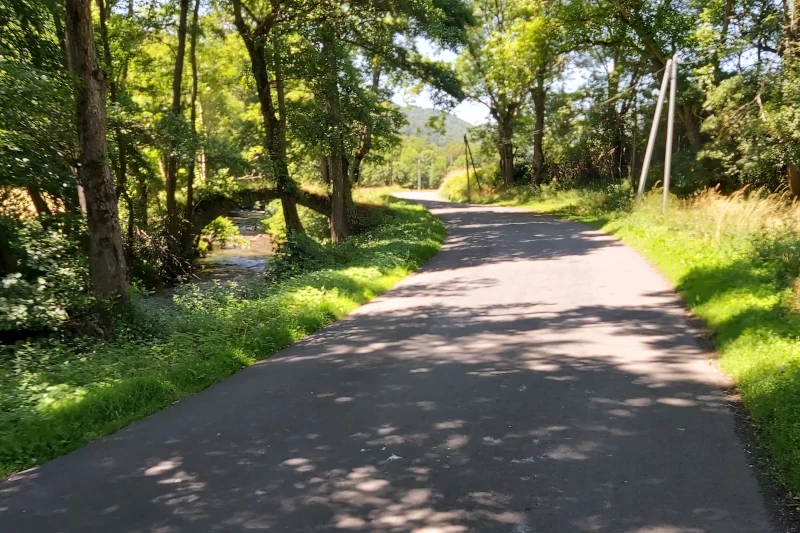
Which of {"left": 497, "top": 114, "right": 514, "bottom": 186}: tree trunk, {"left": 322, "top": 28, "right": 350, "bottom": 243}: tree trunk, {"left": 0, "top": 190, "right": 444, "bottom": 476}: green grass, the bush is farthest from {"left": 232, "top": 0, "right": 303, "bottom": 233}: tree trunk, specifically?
{"left": 497, "top": 114, "right": 514, "bottom": 186}: tree trunk

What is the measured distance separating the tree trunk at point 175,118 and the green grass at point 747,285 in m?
12.6

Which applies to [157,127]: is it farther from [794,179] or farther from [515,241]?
[794,179]

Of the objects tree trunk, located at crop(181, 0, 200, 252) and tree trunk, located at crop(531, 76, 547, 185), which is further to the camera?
tree trunk, located at crop(531, 76, 547, 185)

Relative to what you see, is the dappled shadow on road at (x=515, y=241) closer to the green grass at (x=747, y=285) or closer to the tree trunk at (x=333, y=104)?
the green grass at (x=747, y=285)

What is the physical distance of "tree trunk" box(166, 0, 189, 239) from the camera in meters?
15.6

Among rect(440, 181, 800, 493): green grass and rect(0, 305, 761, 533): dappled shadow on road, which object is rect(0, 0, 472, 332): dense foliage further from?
rect(440, 181, 800, 493): green grass

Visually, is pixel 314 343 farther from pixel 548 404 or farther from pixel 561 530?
pixel 561 530

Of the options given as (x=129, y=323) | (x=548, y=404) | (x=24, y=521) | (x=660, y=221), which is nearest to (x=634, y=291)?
(x=548, y=404)

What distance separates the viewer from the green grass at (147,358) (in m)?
5.16

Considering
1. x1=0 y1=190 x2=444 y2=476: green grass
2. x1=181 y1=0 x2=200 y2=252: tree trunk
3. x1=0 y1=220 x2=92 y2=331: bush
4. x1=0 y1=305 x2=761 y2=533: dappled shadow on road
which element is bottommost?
x1=0 y1=305 x2=761 y2=533: dappled shadow on road

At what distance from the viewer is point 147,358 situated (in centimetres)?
707

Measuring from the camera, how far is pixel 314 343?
26.4ft

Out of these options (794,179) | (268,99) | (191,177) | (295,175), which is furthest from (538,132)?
(191,177)

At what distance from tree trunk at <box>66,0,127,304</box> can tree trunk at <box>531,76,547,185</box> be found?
2974 centimetres
